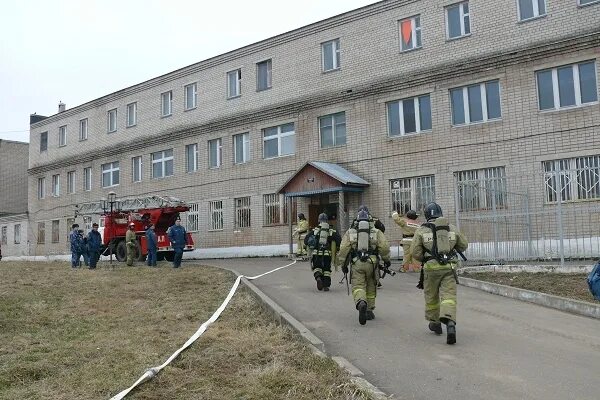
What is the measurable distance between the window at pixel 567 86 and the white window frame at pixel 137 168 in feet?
64.5

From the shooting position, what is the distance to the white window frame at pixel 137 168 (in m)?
28.7

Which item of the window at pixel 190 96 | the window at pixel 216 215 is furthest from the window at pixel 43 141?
the window at pixel 216 215

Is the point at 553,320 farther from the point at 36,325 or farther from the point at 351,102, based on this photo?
the point at 351,102

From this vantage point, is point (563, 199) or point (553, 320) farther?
point (563, 199)

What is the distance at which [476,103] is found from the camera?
17859 millimetres

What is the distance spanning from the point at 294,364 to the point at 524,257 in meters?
9.99

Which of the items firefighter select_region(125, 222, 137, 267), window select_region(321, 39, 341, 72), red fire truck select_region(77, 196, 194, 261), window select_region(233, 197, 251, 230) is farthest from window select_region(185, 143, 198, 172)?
window select_region(321, 39, 341, 72)

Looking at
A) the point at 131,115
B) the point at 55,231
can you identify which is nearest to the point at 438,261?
the point at 131,115

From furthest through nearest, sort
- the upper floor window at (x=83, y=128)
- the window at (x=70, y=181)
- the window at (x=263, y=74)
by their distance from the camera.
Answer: the window at (x=70, y=181) < the upper floor window at (x=83, y=128) < the window at (x=263, y=74)

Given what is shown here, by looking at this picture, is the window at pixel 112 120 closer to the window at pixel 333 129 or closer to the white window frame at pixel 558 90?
the window at pixel 333 129

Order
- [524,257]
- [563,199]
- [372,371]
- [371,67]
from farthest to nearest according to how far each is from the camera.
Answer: [371,67], [563,199], [524,257], [372,371]

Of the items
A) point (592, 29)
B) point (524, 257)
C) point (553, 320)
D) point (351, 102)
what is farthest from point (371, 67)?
point (553, 320)

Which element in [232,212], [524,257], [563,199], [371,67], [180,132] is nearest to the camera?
[524,257]

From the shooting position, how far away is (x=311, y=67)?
22.0 meters
